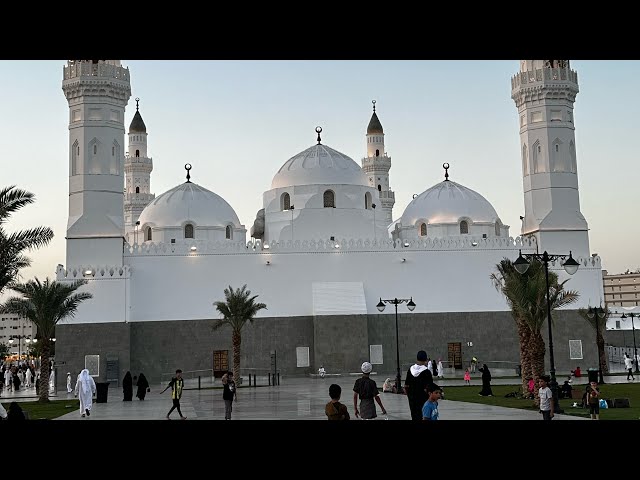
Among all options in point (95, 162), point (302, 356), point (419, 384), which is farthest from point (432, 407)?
point (95, 162)

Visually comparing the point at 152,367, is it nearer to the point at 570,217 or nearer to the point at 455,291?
the point at 455,291

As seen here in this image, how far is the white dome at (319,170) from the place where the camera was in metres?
36.1

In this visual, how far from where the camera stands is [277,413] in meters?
16.2

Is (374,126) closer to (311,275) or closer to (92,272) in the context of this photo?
(311,275)

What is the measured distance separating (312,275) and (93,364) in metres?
8.45

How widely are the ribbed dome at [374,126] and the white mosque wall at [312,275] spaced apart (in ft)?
57.9

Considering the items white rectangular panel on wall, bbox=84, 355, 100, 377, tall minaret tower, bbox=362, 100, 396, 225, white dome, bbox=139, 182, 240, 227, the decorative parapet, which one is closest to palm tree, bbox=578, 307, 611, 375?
white dome, bbox=139, 182, 240, 227

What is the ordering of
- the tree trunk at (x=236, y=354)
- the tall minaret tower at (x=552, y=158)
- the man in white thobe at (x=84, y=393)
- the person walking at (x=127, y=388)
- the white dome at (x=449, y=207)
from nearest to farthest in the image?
the man in white thobe at (x=84, y=393) → the person walking at (x=127, y=388) → the tree trunk at (x=236, y=354) → the tall minaret tower at (x=552, y=158) → the white dome at (x=449, y=207)

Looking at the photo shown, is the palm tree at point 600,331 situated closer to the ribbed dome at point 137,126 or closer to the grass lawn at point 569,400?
the grass lawn at point 569,400

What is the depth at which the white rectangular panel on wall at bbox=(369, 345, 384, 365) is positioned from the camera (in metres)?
32.0

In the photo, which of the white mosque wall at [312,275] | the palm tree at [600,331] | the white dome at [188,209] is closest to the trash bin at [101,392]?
the white mosque wall at [312,275]
